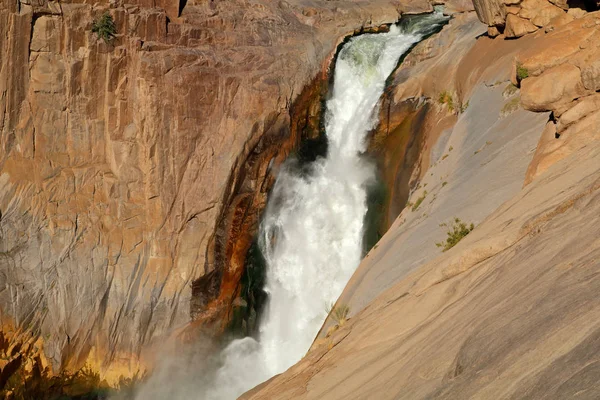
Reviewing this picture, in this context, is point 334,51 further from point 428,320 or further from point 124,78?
point 428,320

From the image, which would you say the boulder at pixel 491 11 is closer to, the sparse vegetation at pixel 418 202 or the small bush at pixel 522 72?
the sparse vegetation at pixel 418 202

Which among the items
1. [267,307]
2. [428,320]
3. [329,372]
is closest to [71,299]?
[267,307]

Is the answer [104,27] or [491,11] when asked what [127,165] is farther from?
[491,11]

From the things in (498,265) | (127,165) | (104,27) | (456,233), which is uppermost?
(104,27)

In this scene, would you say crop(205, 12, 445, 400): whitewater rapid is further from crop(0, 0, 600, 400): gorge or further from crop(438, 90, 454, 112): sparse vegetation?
crop(438, 90, 454, 112): sparse vegetation

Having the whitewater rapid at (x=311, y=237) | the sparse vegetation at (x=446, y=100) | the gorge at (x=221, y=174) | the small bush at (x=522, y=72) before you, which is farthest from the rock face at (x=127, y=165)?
the small bush at (x=522, y=72)

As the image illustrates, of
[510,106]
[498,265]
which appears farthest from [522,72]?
[510,106]

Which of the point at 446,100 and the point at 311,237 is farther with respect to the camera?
the point at 311,237

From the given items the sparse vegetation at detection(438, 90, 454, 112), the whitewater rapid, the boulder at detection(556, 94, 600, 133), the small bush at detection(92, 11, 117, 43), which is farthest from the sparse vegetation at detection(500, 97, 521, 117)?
the small bush at detection(92, 11, 117, 43)
